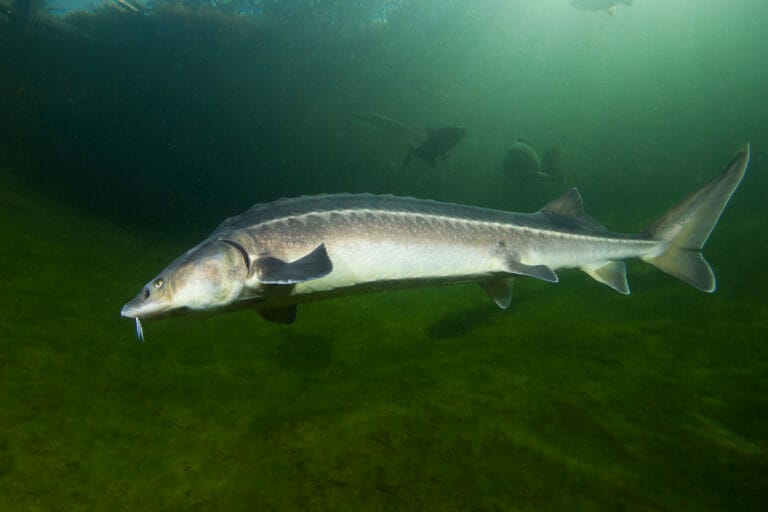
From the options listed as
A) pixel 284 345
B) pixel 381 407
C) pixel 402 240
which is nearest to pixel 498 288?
pixel 402 240

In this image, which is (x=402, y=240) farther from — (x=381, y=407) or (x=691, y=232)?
(x=691, y=232)

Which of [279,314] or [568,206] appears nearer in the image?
[279,314]

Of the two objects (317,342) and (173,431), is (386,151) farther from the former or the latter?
(173,431)

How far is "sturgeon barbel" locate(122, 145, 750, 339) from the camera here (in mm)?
2299

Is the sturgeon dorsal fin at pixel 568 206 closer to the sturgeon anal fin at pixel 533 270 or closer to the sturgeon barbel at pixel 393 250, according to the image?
the sturgeon barbel at pixel 393 250

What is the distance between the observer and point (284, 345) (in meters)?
4.44

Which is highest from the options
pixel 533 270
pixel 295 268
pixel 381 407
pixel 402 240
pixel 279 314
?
pixel 402 240

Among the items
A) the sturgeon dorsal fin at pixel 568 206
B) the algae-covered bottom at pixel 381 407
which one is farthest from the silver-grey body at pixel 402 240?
the algae-covered bottom at pixel 381 407

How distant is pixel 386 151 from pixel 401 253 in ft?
47.2

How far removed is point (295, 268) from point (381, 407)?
1.09 m

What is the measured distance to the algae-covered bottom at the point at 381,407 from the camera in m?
1.88

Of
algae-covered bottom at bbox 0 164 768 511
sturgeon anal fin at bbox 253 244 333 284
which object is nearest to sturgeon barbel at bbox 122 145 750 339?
sturgeon anal fin at bbox 253 244 333 284

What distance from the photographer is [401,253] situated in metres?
2.86

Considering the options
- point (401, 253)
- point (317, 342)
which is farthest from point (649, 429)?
point (317, 342)
